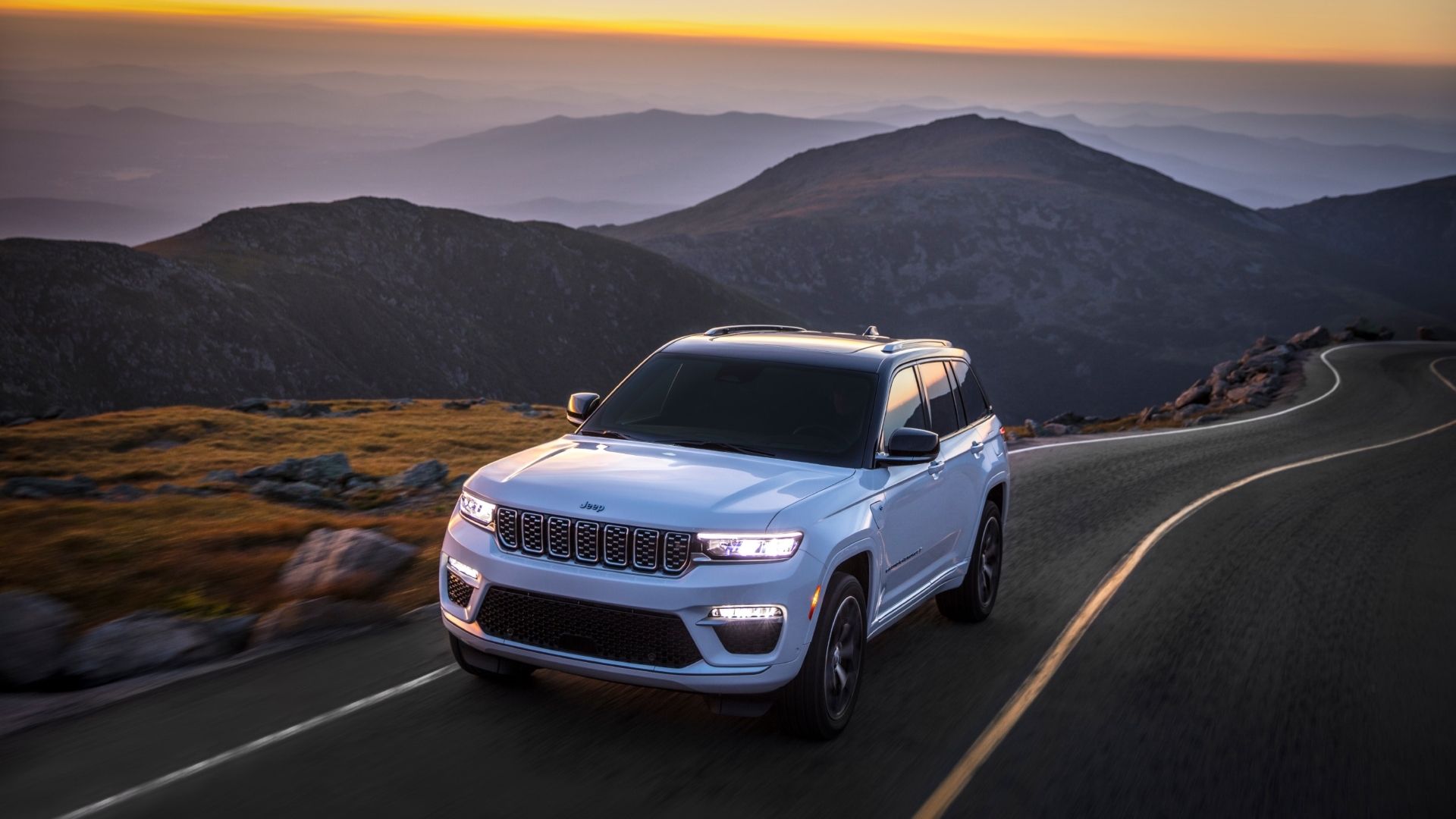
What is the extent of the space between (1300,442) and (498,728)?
22.8 metres

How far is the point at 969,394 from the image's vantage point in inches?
351

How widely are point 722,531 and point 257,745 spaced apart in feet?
7.81

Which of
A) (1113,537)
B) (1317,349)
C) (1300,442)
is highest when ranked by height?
(1113,537)

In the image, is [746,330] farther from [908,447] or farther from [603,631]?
[603,631]

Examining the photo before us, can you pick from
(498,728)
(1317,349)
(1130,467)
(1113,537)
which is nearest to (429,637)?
(498,728)

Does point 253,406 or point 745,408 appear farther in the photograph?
point 253,406

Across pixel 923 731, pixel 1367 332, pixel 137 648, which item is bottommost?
pixel 1367 332

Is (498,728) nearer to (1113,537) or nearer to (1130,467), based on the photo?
(1113,537)

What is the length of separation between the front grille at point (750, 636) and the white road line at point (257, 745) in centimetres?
208

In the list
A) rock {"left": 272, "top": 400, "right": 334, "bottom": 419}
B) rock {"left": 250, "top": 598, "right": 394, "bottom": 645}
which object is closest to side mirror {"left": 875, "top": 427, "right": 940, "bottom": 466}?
rock {"left": 250, "top": 598, "right": 394, "bottom": 645}

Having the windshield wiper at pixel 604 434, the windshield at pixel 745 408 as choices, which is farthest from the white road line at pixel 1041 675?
the windshield wiper at pixel 604 434

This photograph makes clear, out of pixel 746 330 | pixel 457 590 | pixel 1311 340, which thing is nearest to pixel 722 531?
pixel 457 590

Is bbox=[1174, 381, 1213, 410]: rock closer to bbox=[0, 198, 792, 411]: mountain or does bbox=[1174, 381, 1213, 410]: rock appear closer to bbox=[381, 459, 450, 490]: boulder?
bbox=[381, 459, 450, 490]: boulder

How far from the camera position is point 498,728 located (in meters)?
6.06
